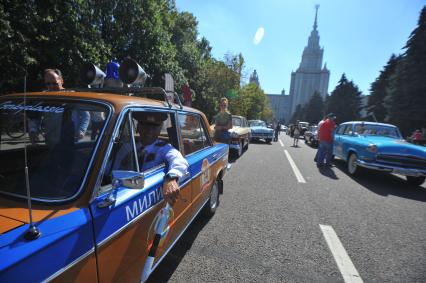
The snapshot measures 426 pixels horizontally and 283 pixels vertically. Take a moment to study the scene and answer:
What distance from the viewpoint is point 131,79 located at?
10.5ft

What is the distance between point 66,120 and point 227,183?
193 inches

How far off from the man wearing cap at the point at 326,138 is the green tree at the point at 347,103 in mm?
44114

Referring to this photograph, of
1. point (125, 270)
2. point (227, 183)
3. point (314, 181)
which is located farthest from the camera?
point (314, 181)

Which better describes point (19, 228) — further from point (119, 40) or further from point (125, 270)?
point (119, 40)

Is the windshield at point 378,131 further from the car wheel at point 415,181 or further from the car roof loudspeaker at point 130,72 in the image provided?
the car roof loudspeaker at point 130,72

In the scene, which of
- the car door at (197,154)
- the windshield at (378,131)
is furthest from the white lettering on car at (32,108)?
the windshield at (378,131)

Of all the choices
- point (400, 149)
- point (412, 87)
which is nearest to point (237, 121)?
point (400, 149)

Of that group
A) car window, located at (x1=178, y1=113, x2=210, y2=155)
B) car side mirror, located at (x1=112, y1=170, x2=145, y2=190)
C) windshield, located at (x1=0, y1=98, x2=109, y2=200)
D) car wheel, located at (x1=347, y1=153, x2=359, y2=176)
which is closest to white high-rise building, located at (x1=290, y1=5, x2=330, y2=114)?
car wheel, located at (x1=347, y1=153, x2=359, y2=176)

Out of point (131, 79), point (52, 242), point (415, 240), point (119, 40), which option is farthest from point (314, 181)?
point (119, 40)

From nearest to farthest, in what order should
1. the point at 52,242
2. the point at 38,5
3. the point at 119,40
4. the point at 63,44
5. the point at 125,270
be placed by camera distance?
the point at 52,242 < the point at 125,270 < the point at 38,5 < the point at 63,44 < the point at 119,40

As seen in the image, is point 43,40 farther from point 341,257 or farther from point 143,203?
point 341,257

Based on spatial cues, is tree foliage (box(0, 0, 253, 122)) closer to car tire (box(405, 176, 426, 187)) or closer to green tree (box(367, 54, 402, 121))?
car tire (box(405, 176, 426, 187))

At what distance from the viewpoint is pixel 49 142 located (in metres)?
1.97

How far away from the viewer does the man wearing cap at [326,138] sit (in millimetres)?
9242
